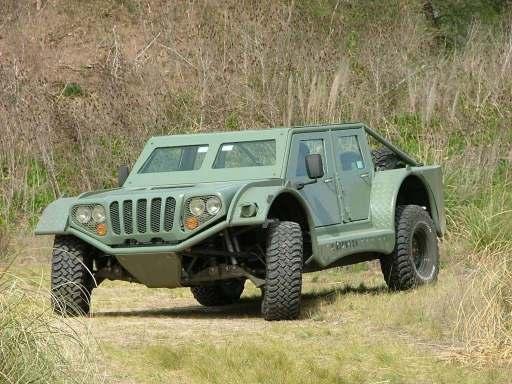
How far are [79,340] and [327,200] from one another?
6035 millimetres

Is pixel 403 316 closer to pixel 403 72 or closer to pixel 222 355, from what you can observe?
pixel 222 355

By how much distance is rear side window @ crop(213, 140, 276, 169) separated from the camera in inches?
524

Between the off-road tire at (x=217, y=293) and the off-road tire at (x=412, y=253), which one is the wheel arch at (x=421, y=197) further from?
the off-road tire at (x=217, y=293)

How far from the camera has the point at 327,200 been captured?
13.4 m

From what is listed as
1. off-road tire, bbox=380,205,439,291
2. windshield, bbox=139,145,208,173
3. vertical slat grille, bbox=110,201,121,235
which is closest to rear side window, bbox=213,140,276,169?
windshield, bbox=139,145,208,173

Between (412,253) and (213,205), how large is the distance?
2955 millimetres

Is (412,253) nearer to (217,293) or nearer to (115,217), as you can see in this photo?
(217,293)

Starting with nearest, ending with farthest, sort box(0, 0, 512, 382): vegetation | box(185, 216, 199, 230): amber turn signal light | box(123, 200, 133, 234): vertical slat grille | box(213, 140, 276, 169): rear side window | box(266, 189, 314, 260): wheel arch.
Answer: box(185, 216, 199, 230): amber turn signal light → box(123, 200, 133, 234): vertical slat grille → box(266, 189, 314, 260): wheel arch → box(213, 140, 276, 169): rear side window → box(0, 0, 512, 382): vegetation

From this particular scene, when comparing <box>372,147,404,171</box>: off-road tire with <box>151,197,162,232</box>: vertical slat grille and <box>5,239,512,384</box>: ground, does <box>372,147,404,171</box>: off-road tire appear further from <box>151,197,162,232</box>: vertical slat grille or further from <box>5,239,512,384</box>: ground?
<box>151,197,162,232</box>: vertical slat grille

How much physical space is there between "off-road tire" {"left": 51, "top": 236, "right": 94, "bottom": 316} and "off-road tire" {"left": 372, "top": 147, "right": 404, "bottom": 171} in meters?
3.56

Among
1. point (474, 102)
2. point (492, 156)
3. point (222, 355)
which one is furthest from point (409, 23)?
point (222, 355)

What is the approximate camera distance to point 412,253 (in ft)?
47.0

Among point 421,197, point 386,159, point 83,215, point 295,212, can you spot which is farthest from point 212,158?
point 421,197

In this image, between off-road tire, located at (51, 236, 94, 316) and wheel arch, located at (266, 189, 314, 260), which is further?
wheel arch, located at (266, 189, 314, 260)
